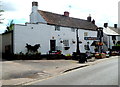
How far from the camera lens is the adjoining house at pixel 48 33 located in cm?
2934

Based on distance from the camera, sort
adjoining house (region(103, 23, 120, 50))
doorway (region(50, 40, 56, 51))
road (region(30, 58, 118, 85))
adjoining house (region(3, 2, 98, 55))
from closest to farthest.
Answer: road (region(30, 58, 118, 85))
adjoining house (region(3, 2, 98, 55))
doorway (region(50, 40, 56, 51))
adjoining house (region(103, 23, 120, 50))

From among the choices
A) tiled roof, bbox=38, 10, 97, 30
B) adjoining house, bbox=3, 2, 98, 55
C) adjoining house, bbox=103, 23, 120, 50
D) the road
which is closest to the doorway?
adjoining house, bbox=3, 2, 98, 55

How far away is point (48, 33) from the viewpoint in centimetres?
3294

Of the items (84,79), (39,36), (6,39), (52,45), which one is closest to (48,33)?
(39,36)

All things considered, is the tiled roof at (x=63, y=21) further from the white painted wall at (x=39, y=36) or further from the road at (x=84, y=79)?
the road at (x=84, y=79)

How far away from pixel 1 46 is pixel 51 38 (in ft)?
26.5

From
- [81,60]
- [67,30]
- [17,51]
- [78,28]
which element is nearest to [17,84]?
[81,60]

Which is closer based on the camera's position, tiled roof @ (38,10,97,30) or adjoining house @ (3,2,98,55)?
adjoining house @ (3,2,98,55)

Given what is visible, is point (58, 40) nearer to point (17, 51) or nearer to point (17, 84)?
point (17, 51)

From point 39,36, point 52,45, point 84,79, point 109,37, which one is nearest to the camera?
point 84,79

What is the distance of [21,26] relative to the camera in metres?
29.2

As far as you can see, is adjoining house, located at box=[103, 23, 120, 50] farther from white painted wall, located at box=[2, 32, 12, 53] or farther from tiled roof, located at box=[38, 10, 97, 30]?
white painted wall, located at box=[2, 32, 12, 53]

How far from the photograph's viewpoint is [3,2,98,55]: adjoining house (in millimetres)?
29337

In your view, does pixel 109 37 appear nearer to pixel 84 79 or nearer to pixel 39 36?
pixel 39 36
